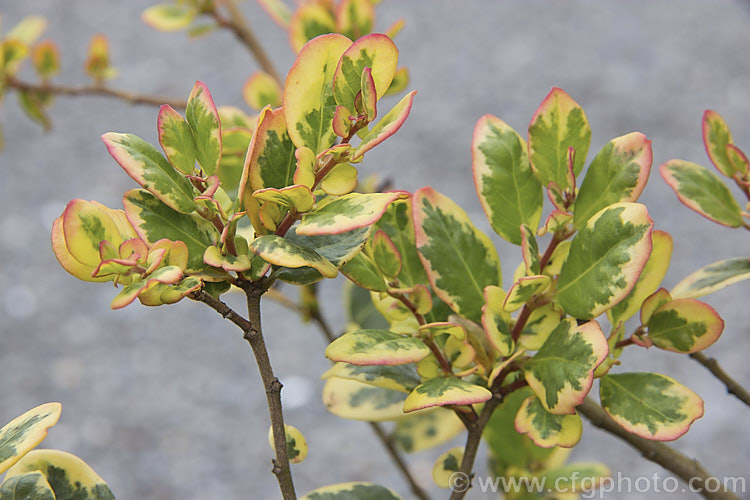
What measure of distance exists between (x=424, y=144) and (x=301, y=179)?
2.37 m

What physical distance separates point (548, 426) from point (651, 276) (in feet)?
0.38

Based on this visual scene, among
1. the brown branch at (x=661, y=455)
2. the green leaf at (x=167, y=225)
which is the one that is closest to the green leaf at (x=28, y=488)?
the green leaf at (x=167, y=225)

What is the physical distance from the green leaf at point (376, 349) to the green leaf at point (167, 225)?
82 millimetres

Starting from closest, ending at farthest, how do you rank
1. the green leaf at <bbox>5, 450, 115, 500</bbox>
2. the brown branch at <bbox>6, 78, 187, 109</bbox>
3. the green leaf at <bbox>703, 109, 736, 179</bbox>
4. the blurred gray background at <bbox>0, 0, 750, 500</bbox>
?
1. the green leaf at <bbox>5, 450, 115, 500</bbox>
2. the green leaf at <bbox>703, 109, 736, 179</bbox>
3. the brown branch at <bbox>6, 78, 187, 109</bbox>
4. the blurred gray background at <bbox>0, 0, 750, 500</bbox>

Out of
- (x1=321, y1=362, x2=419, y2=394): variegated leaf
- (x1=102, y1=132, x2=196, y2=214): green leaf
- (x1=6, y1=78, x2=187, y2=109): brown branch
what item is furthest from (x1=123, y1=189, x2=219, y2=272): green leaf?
(x1=6, y1=78, x2=187, y2=109): brown branch

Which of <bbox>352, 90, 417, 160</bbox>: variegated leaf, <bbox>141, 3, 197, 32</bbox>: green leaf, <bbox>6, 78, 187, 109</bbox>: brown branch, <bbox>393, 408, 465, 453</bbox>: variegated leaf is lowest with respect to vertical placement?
<bbox>393, 408, 465, 453</bbox>: variegated leaf

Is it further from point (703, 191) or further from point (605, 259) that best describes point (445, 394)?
point (703, 191)

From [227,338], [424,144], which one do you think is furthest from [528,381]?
[424,144]

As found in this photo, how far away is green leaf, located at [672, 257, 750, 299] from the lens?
1.62ft

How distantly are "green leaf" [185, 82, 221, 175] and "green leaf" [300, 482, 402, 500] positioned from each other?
0.23 m

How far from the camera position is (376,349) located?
0.38 meters

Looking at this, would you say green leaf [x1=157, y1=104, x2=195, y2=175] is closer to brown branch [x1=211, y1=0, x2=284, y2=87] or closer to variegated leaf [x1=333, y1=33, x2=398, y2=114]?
variegated leaf [x1=333, y1=33, x2=398, y2=114]

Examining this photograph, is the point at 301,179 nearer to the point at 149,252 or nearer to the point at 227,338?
the point at 149,252

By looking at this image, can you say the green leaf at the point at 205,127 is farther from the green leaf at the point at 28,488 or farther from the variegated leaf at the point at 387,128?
the green leaf at the point at 28,488
